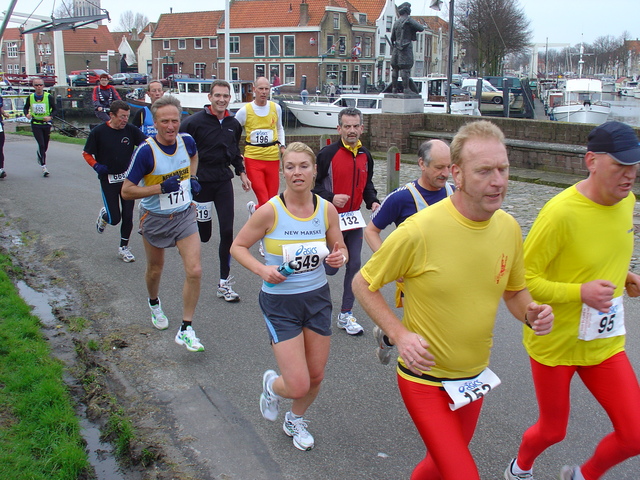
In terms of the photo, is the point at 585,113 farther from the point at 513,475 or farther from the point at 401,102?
the point at 513,475

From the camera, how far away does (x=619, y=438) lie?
288cm

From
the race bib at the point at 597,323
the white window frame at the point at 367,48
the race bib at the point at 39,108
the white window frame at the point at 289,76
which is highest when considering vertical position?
the white window frame at the point at 367,48

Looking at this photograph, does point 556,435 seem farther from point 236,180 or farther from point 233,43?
point 233,43

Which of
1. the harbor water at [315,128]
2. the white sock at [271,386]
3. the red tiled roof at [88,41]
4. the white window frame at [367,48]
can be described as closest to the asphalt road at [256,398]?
the white sock at [271,386]

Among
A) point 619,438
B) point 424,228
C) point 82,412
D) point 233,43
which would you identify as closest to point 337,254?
point 424,228

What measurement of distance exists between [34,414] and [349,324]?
274 centimetres

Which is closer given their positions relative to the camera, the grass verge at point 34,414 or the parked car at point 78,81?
the grass verge at point 34,414

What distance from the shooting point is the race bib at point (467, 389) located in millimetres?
2607

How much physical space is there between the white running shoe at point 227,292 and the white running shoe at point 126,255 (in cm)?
185

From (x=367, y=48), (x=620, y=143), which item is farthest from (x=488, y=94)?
(x=620, y=143)

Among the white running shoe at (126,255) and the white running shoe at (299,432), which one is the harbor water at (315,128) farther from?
the white running shoe at (299,432)

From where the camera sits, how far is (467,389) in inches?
105

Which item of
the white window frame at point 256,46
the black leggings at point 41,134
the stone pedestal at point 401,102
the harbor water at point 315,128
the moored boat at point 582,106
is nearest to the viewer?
the black leggings at point 41,134

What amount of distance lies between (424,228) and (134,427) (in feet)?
8.28
